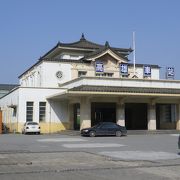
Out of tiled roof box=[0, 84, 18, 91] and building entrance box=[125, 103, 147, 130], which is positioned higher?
tiled roof box=[0, 84, 18, 91]

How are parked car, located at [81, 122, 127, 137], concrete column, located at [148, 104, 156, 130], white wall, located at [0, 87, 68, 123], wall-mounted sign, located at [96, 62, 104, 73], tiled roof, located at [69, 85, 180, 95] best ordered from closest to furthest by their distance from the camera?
parked car, located at [81, 122, 127, 137] → tiled roof, located at [69, 85, 180, 95] → concrete column, located at [148, 104, 156, 130] → white wall, located at [0, 87, 68, 123] → wall-mounted sign, located at [96, 62, 104, 73]

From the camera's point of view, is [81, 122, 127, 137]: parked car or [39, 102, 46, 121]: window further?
[39, 102, 46, 121]: window

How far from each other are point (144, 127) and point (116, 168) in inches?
1387

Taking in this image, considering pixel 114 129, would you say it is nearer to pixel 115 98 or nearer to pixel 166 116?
pixel 115 98

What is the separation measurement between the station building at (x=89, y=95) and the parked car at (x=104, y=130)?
10.8 ft

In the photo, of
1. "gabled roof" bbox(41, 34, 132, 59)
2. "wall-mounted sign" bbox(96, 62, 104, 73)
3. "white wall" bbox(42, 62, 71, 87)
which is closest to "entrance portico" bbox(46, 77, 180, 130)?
"white wall" bbox(42, 62, 71, 87)

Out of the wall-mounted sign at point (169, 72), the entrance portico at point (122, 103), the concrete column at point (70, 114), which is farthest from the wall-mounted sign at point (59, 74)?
the wall-mounted sign at point (169, 72)

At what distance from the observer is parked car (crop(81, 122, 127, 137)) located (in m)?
33.6

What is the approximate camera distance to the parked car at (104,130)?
33.6 meters

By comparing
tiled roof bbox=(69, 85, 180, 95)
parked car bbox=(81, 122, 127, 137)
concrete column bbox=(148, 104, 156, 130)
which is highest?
tiled roof bbox=(69, 85, 180, 95)

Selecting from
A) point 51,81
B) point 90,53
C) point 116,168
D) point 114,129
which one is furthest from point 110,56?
point 116,168

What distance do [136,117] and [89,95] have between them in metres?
11.8

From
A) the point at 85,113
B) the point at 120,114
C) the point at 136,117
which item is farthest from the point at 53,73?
the point at 120,114

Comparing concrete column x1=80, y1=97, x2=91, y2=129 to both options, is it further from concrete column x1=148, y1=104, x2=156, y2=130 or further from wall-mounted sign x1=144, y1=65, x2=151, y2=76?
wall-mounted sign x1=144, y1=65, x2=151, y2=76
